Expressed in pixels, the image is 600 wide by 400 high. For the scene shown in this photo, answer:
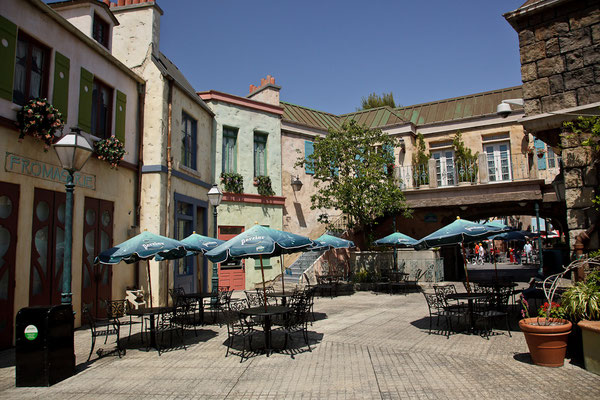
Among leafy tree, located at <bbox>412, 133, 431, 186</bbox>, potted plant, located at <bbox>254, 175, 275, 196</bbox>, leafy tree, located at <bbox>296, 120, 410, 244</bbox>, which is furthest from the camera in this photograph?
leafy tree, located at <bbox>412, 133, 431, 186</bbox>

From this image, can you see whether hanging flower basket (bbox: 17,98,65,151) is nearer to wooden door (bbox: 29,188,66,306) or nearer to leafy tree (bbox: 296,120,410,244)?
wooden door (bbox: 29,188,66,306)

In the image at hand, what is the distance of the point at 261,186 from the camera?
1952 cm

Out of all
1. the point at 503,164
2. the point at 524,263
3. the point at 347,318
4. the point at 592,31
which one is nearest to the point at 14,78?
the point at 347,318

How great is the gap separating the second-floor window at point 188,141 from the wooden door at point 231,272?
11.7ft

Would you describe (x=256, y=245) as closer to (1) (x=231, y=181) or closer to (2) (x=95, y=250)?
(2) (x=95, y=250)

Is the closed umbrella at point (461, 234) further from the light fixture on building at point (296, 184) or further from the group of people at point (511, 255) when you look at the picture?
the group of people at point (511, 255)

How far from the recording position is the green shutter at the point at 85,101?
10.7 metres

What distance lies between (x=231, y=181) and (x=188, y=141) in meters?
3.07

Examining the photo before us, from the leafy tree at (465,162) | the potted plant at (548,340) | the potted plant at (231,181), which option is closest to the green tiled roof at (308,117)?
the potted plant at (231,181)

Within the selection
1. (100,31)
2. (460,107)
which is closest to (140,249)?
(100,31)

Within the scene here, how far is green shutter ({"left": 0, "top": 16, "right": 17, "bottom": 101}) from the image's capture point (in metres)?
8.26

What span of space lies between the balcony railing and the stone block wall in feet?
32.3

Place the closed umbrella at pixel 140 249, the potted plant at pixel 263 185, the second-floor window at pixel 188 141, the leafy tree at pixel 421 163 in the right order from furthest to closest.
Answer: the leafy tree at pixel 421 163
the potted plant at pixel 263 185
the second-floor window at pixel 188 141
the closed umbrella at pixel 140 249

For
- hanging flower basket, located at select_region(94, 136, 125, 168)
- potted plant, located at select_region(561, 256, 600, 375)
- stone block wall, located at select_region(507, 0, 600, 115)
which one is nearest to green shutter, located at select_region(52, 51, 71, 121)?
hanging flower basket, located at select_region(94, 136, 125, 168)
